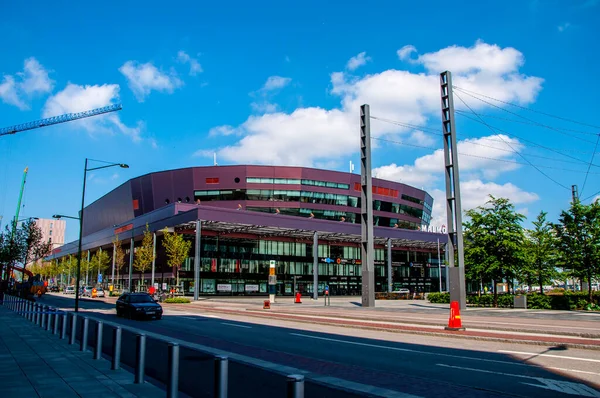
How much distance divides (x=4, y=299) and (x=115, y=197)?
56.6 meters

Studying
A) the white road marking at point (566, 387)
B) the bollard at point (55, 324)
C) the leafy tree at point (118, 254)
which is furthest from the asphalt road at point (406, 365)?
the leafy tree at point (118, 254)

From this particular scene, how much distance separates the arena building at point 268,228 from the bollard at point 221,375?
54075 mm

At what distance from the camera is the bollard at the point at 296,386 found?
4.50 meters

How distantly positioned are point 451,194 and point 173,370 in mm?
29752

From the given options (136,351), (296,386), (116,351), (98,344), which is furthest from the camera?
(98,344)

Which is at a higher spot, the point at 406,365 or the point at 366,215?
the point at 366,215

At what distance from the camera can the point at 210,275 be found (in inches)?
2726

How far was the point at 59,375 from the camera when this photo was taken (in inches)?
380

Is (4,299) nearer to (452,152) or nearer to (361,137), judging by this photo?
(361,137)

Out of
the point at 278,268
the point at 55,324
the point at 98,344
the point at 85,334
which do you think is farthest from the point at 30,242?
the point at 98,344

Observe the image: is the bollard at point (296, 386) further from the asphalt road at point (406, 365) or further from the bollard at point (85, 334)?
the bollard at point (85, 334)

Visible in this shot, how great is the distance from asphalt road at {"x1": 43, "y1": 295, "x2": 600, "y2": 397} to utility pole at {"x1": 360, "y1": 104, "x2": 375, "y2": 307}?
20.8 metres

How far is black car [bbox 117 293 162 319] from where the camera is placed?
2691 cm

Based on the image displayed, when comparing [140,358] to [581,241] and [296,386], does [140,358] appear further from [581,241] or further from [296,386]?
[581,241]
